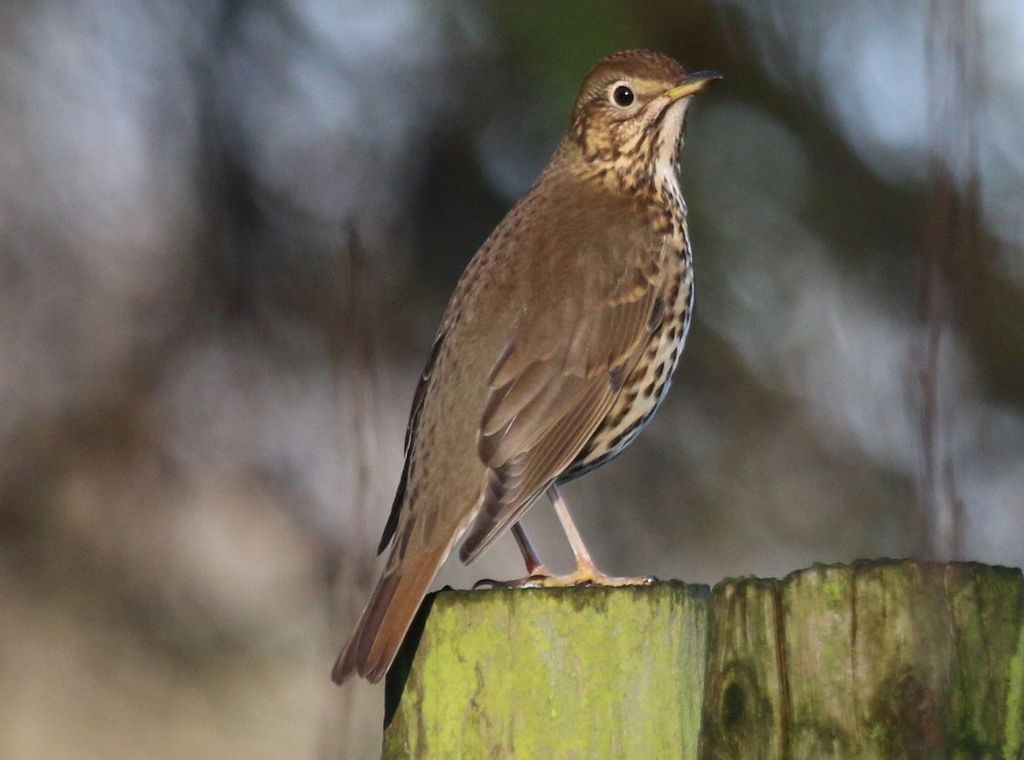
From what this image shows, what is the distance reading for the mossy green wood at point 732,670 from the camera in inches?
100

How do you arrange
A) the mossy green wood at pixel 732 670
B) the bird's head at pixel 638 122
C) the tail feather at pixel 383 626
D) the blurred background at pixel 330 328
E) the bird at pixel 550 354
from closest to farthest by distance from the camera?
the mossy green wood at pixel 732 670
the tail feather at pixel 383 626
the bird at pixel 550 354
the bird's head at pixel 638 122
the blurred background at pixel 330 328

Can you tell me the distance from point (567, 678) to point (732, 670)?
0.30 meters

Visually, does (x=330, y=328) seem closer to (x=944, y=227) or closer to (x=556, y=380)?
(x=556, y=380)

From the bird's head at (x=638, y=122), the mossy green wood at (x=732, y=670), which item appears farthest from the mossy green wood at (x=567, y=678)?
the bird's head at (x=638, y=122)

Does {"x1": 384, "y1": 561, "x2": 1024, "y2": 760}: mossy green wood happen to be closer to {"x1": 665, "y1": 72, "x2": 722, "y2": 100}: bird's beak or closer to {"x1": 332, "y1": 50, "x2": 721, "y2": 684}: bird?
{"x1": 332, "y1": 50, "x2": 721, "y2": 684}: bird

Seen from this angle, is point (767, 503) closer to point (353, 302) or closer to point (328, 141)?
point (328, 141)

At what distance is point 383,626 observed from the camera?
3133mm

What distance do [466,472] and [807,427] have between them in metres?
3.15

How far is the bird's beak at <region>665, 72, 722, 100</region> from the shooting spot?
4.64m

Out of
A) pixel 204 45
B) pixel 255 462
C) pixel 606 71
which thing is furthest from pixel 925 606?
pixel 204 45

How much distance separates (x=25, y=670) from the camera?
6.20 metres

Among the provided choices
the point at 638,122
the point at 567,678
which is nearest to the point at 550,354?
the point at 638,122

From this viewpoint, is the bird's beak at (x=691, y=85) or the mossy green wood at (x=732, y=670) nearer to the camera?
the mossy green wood at (x=732, y=670)

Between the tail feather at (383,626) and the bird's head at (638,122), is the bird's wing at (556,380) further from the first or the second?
the bird's head at (638,122)
